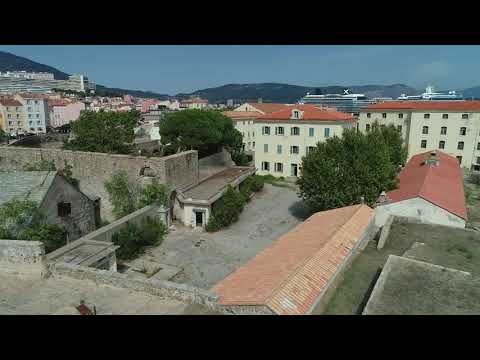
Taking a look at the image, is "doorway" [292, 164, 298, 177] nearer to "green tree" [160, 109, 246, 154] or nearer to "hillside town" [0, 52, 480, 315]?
"hillside town" [0, 52, 480, 315]

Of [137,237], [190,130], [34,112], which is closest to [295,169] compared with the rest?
[190,130]

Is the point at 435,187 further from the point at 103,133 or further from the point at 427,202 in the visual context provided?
the point at 103,133

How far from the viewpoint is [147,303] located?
34.0 feet

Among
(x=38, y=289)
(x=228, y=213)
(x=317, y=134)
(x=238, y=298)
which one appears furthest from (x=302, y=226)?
(x=317, y=134)

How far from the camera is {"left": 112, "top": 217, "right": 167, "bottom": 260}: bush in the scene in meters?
18.1

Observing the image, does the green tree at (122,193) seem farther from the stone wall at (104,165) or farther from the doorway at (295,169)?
the doorway at (295,169)

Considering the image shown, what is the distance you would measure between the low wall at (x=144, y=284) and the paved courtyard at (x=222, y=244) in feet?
18.0

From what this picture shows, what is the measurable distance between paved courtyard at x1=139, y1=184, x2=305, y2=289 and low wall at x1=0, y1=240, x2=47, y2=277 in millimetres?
6142

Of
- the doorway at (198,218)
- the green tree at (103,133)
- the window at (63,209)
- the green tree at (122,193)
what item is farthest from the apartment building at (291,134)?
the window at (63,209)

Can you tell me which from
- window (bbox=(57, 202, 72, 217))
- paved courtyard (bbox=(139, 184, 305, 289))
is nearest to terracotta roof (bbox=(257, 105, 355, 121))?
paved courtyard (bbox=(139, 184, 305, 289))

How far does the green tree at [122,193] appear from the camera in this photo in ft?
77.4
